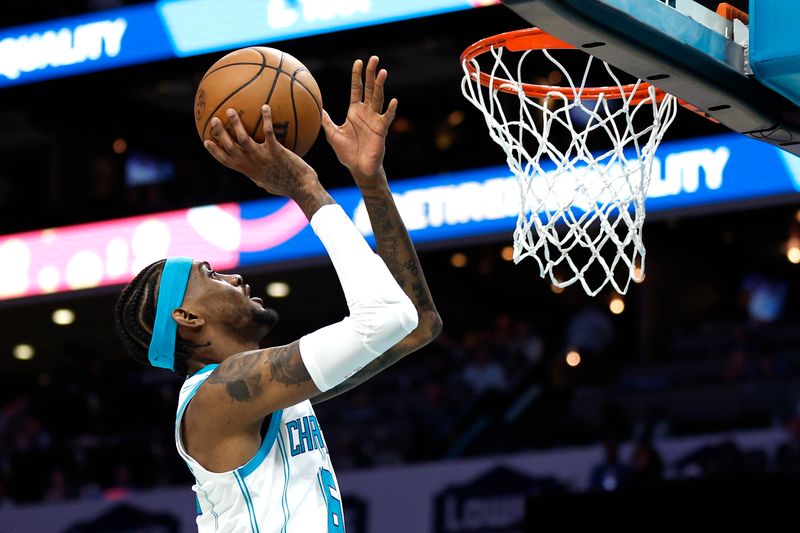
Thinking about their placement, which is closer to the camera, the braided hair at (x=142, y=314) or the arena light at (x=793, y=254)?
the braided hair at (x=142, y=314)

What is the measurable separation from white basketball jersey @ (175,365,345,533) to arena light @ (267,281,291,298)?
25.7 feet

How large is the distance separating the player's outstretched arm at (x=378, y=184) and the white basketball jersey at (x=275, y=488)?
1.26ft

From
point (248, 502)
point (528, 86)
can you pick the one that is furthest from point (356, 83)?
point (528, 86)

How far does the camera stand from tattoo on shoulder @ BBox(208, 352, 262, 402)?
2889mm

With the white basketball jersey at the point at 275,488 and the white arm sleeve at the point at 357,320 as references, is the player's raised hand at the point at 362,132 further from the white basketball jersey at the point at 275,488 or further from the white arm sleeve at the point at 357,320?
the white basketball jersey at the point at 275,488

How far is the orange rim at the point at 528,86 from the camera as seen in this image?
3.64 meters

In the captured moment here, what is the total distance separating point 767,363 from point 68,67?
4.79 metres

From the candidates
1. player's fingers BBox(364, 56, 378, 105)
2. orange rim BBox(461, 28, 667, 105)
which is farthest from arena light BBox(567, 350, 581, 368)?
player's fingers BBox(364, 56, 378, 105)

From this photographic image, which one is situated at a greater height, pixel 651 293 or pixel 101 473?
pixel 651 293

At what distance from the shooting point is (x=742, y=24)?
336 cm

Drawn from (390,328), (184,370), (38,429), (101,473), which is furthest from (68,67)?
(390,328)

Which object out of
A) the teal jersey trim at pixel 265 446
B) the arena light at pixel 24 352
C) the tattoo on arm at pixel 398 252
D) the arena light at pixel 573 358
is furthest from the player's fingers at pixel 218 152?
the arena light at pixel 24 352

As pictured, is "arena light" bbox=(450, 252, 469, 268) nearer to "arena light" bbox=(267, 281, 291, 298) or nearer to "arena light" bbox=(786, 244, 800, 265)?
"arena light" bbox=(267, 281, 291, 298)

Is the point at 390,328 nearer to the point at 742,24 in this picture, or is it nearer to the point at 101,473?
the point at 742,24
